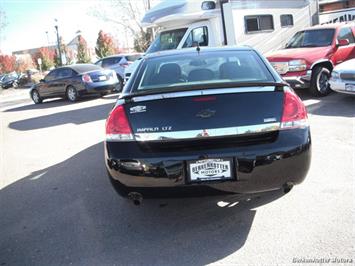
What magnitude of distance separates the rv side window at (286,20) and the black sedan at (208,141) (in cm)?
1047

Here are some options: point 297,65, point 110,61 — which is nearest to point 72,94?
point 110,61

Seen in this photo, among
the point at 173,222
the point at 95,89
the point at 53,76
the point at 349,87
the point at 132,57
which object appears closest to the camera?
the point at 173,222

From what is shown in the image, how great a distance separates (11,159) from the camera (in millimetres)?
6734

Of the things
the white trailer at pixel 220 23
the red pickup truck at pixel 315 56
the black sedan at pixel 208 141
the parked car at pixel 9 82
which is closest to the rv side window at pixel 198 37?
the white trailer at pixel 220 23

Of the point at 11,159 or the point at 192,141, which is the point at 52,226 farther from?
the point at 11,159

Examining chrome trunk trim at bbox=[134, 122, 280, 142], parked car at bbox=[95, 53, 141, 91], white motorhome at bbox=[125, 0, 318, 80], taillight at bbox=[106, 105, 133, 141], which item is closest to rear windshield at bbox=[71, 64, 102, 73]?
parked car at bbox=[95, 53, 141, 91]

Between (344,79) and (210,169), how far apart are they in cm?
633

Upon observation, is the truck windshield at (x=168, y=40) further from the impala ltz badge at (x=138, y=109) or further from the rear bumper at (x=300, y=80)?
the impala ltz badge at (x=138, y=109)

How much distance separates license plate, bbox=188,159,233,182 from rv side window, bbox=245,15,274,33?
9187 millimetres

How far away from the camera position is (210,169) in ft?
10.2

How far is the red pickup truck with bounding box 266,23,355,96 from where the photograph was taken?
9.54m

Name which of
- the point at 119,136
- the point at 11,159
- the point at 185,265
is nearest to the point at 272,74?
the point at 119,136

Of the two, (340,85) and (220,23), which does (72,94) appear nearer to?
(220,23)

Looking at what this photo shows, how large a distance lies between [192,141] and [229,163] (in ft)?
1.08
